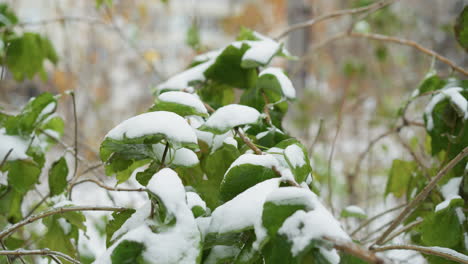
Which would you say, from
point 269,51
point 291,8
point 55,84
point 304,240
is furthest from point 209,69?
point 55,84

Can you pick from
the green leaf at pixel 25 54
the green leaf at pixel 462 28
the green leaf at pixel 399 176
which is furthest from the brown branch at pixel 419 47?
the green leaf at pixel 25 54

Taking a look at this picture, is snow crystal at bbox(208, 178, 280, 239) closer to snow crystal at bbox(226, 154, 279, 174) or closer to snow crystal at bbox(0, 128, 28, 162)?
snow crystal at bbox(226, 154, 279, 174)

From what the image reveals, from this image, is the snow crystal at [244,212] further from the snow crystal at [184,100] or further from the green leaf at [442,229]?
the green leaf at [442,229]

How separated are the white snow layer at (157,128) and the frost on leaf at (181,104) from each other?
5 centimetres

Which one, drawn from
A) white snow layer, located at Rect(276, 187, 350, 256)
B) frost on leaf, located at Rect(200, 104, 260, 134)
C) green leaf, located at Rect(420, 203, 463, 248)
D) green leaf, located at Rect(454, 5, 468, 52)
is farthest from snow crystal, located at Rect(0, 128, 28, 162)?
green leaf, located at Rect(454, 5, 468, 52)

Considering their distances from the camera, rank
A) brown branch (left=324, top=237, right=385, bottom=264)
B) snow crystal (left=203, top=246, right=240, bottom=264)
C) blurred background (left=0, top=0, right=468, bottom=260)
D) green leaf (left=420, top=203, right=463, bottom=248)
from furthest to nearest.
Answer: blurred background (left=0, top=0, right=468, bottom=260) < green leaf (left=420, top=203, right=463, bottom=248) < snow crystal (left=203, top=246, right=240, bottom=264) < brown branch (left=324, top=237, right=385, bottom=264)

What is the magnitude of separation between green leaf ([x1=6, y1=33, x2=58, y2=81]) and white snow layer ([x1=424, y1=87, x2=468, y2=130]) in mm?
733

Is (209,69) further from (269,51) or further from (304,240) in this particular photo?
(304,240)

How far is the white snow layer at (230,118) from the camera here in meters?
0.47

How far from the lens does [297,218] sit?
340 millimetres

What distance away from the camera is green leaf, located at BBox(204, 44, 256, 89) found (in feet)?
2.27

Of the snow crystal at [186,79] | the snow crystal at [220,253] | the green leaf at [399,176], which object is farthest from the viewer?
the green leaf at [399,176]

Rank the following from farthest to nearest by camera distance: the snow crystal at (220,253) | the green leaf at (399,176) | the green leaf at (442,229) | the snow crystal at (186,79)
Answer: the green leaf at (399,176)
the snow crystal at (186,79)
the green leaf at (442,229)
the snow crystal at (220,253)

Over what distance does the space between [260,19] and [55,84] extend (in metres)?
1.66
